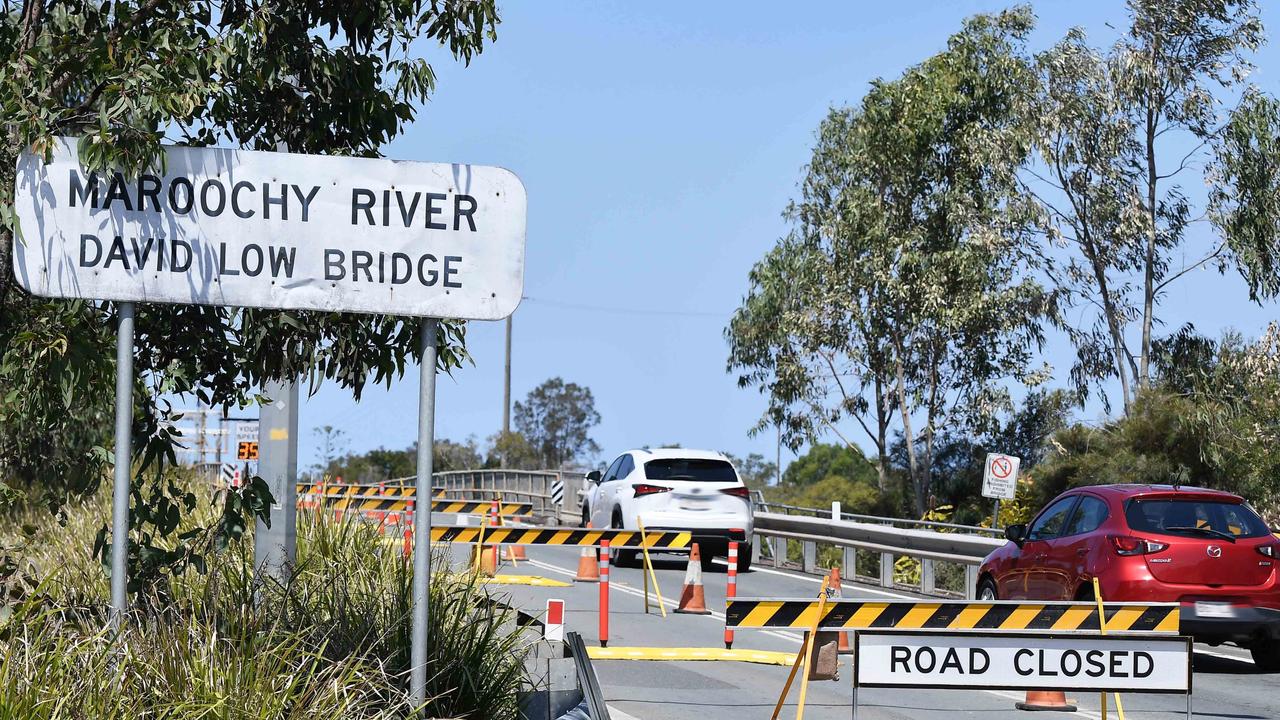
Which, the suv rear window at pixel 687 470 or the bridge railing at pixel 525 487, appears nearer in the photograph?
the suv rear window at pixel 687 470

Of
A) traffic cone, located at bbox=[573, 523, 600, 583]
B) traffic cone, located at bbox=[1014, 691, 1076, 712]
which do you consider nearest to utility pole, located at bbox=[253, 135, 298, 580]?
traffic cone, located at bbox=[1014, 691, 1076, 712]

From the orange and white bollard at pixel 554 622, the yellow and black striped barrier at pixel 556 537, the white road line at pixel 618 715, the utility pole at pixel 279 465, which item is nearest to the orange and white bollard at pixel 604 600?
the yellow and black striped barrier at pixel 556 537

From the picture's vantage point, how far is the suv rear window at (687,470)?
23188 millimetres

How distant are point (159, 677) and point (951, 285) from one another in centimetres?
3853

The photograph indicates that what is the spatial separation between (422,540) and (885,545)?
17438 millimetres

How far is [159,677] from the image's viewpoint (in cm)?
641

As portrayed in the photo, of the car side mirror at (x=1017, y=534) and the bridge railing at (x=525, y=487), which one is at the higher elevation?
the car side mirror at (x=1017, y=534)

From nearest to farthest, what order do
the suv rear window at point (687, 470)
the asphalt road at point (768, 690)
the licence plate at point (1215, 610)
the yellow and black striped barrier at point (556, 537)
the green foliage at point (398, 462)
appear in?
the asphalt road at point (768, 690) → the licence plate at point (1215, 610) → the yellow and black striped barrier at point (556, 537) → the suv rear window at point (687, 470) → the green foliage at point (398, 462)

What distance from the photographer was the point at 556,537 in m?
16.7

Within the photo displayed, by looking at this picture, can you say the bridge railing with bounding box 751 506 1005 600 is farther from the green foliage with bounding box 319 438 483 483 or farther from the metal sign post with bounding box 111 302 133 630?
the green foliage with bounding box 319 438 483 483

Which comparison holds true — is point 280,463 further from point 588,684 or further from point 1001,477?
point 1001,477

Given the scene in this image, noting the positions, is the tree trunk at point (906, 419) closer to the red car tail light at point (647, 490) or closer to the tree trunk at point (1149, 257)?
the tree trunk at point (1149, 257)

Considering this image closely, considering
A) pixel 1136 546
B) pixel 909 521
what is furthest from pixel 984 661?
pixel 909 521

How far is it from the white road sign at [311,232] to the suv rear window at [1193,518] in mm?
8305
